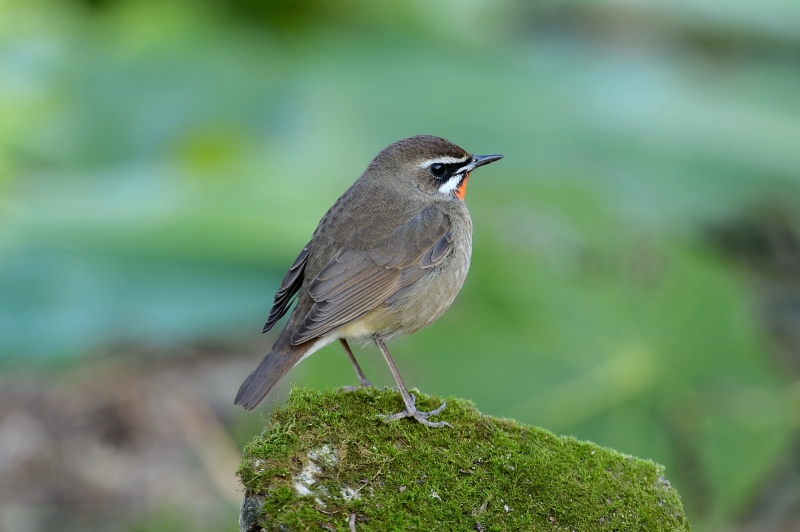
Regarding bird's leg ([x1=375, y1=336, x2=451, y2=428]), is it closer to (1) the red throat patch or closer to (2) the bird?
(2) the bird

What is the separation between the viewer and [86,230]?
5.74m

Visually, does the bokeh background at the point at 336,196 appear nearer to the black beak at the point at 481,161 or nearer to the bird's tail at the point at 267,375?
the black beak at the point at 481,161

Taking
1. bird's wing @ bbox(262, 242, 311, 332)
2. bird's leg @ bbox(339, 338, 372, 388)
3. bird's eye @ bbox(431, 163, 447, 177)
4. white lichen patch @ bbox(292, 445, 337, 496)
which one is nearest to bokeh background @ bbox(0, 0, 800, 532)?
bird's leg @ bbox(339, 338, 372, 388)

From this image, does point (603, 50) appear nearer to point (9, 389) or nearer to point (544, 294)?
point (544, 294)

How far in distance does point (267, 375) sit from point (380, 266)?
0.84 m

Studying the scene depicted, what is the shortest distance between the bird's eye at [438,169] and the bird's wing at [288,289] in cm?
88

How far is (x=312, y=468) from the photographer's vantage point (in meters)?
3.35

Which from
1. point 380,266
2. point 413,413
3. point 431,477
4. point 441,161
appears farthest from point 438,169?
point 431,477

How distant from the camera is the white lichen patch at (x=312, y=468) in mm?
3213

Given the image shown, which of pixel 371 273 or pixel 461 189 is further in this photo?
pixel 461 189

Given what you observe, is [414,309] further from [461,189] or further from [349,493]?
[349,493]

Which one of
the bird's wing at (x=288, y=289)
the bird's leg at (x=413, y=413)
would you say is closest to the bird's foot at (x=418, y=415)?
the bird's leg at (x=413, y=413)

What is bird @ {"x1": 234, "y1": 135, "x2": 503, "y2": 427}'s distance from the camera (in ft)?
14.1

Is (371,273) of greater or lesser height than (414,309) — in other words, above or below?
above
